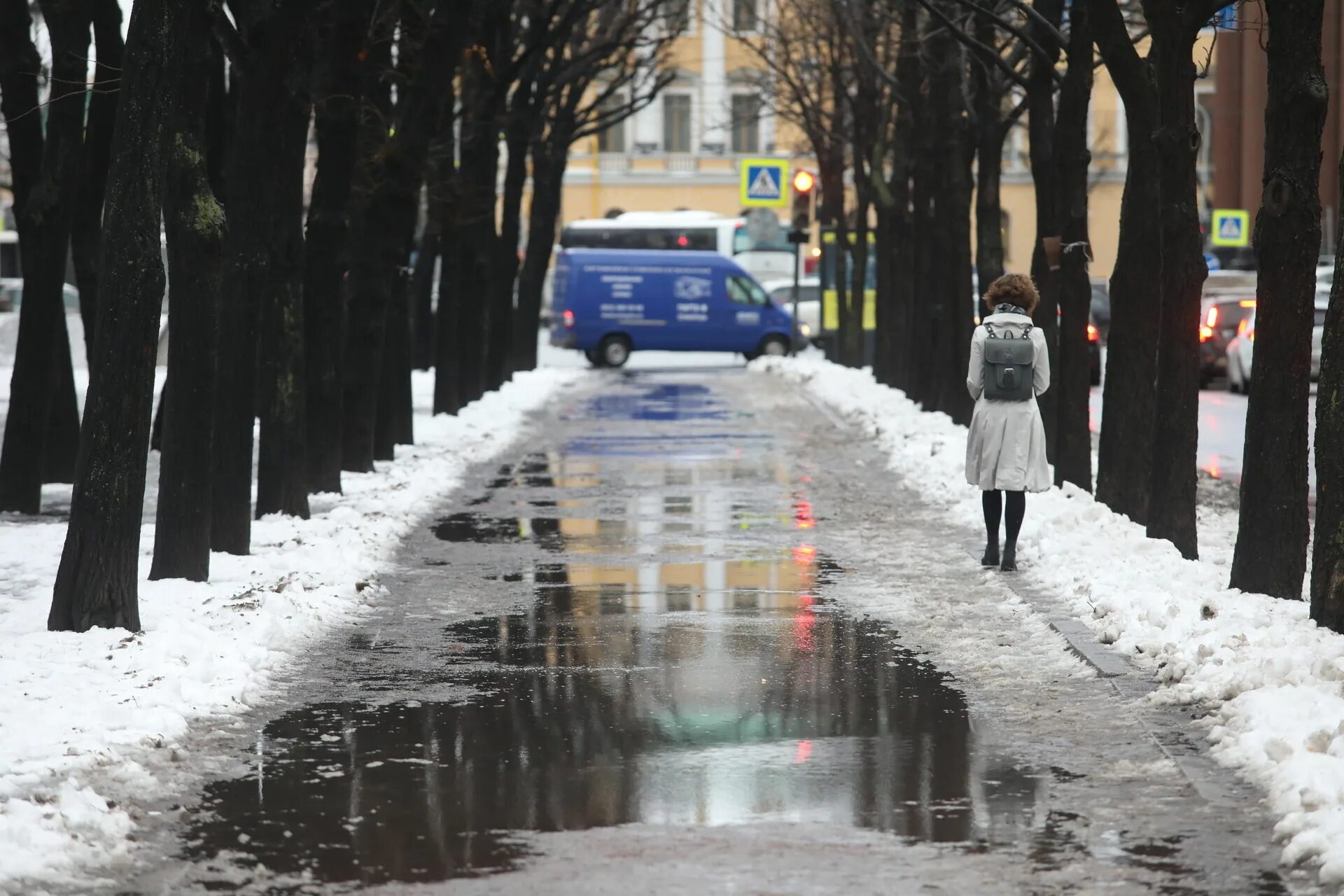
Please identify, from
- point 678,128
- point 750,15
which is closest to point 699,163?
point 678,128

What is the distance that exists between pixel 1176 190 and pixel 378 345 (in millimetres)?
7520

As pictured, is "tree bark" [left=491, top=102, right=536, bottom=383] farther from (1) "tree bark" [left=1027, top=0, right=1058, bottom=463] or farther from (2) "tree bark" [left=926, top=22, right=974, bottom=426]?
(1) "tree bark" [left=1027, top=0, right=1058, bottom=463]

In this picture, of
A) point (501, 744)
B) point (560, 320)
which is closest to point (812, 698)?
point (501, 744)

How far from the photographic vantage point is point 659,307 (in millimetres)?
49344

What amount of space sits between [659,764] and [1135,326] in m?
7.94

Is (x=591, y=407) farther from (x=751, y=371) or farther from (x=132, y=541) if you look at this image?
(x=132, y=541)

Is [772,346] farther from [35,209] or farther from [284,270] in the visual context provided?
[284,270]

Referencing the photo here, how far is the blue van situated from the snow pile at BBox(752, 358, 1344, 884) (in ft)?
108

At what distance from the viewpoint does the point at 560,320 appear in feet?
163

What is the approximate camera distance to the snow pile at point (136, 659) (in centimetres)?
615

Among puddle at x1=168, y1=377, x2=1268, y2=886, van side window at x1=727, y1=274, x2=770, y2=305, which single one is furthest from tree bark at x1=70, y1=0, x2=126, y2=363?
van side window at x1=727, y1=274, x2=770, y2=305

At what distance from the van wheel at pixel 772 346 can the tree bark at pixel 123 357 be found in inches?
1603

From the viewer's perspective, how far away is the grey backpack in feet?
40.5

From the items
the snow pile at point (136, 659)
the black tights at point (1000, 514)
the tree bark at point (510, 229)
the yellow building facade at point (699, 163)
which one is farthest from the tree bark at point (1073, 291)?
the yellow building facade at point (699, 163)
